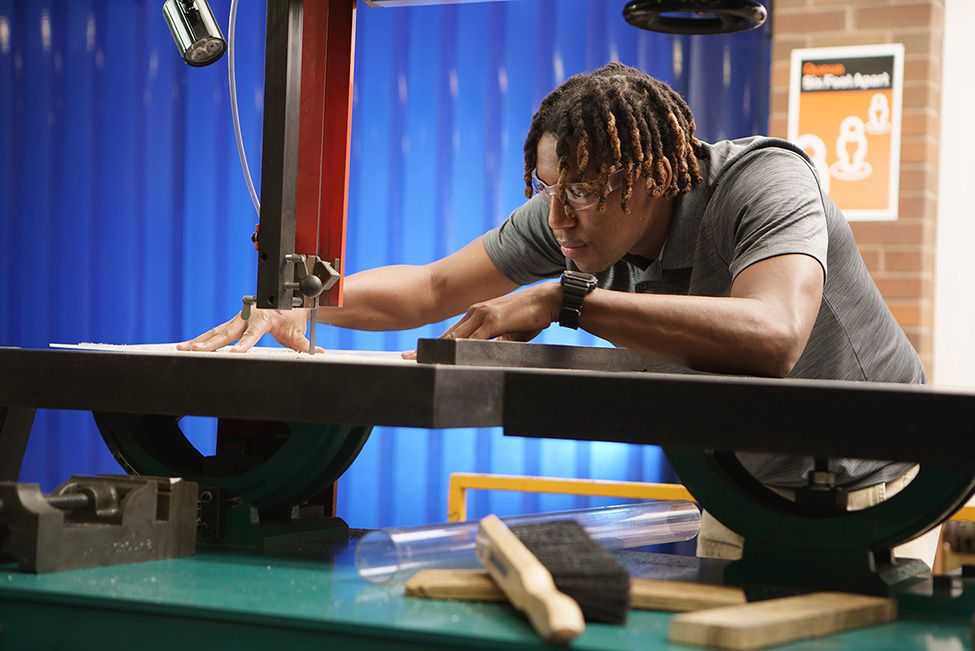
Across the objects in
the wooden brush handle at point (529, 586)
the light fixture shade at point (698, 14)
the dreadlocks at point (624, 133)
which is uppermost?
the light fixture shade at point (698, 14)

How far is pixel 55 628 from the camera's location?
0.85 meters

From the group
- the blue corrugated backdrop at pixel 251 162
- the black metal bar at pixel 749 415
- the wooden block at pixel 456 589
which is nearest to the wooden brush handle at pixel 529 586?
the wooden block at pixel 456 589

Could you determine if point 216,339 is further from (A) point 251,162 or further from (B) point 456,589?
(A) point 251,162

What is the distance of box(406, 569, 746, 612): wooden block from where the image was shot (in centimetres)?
84

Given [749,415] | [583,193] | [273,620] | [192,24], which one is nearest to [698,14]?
[583,193]

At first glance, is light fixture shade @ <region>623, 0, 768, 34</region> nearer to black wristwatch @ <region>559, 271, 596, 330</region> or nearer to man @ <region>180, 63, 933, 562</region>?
man @ <region>180, 63, 933, 562</region>

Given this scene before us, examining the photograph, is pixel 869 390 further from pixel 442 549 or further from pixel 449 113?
pixel 449 113

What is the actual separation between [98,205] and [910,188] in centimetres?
259

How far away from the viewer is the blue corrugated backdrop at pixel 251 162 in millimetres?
3055

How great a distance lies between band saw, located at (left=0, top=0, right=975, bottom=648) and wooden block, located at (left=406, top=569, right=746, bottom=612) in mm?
22

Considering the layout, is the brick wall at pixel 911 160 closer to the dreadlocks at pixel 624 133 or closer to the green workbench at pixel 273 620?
the dreadlocks at pixel 624 133

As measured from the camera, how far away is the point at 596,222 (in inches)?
63.5

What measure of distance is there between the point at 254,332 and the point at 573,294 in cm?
56

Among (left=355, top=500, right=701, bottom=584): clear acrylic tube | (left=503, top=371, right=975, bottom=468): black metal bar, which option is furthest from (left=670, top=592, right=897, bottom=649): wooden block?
(left=355, top=500, right=701, bottom=584): clear acrylic tube
